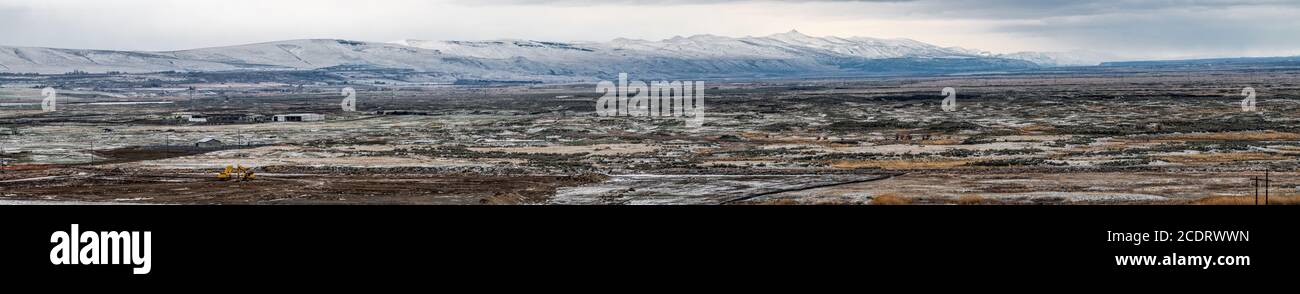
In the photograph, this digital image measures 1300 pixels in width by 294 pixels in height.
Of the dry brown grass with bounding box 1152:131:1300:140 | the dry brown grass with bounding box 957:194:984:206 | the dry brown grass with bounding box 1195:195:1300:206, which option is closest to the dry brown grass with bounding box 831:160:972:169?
the dry brown grass with bounding box 957:194:984:206

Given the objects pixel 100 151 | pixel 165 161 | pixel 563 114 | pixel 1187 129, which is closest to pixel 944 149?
pixel 1187 129

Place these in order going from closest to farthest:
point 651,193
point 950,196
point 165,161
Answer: point 950,196 < point 651,193 < point 165,161

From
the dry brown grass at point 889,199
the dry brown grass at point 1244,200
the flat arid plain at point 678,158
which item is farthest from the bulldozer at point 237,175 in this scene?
the dry brown grass at point 1244,200

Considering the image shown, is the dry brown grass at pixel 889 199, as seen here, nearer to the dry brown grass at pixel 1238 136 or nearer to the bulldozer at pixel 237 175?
the bulldozer at pixel 237 175

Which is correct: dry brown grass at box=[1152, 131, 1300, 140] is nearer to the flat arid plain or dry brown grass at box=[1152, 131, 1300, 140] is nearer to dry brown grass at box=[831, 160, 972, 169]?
the flat arid plain

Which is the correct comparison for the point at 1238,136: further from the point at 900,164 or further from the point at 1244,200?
the point at 1244,200
